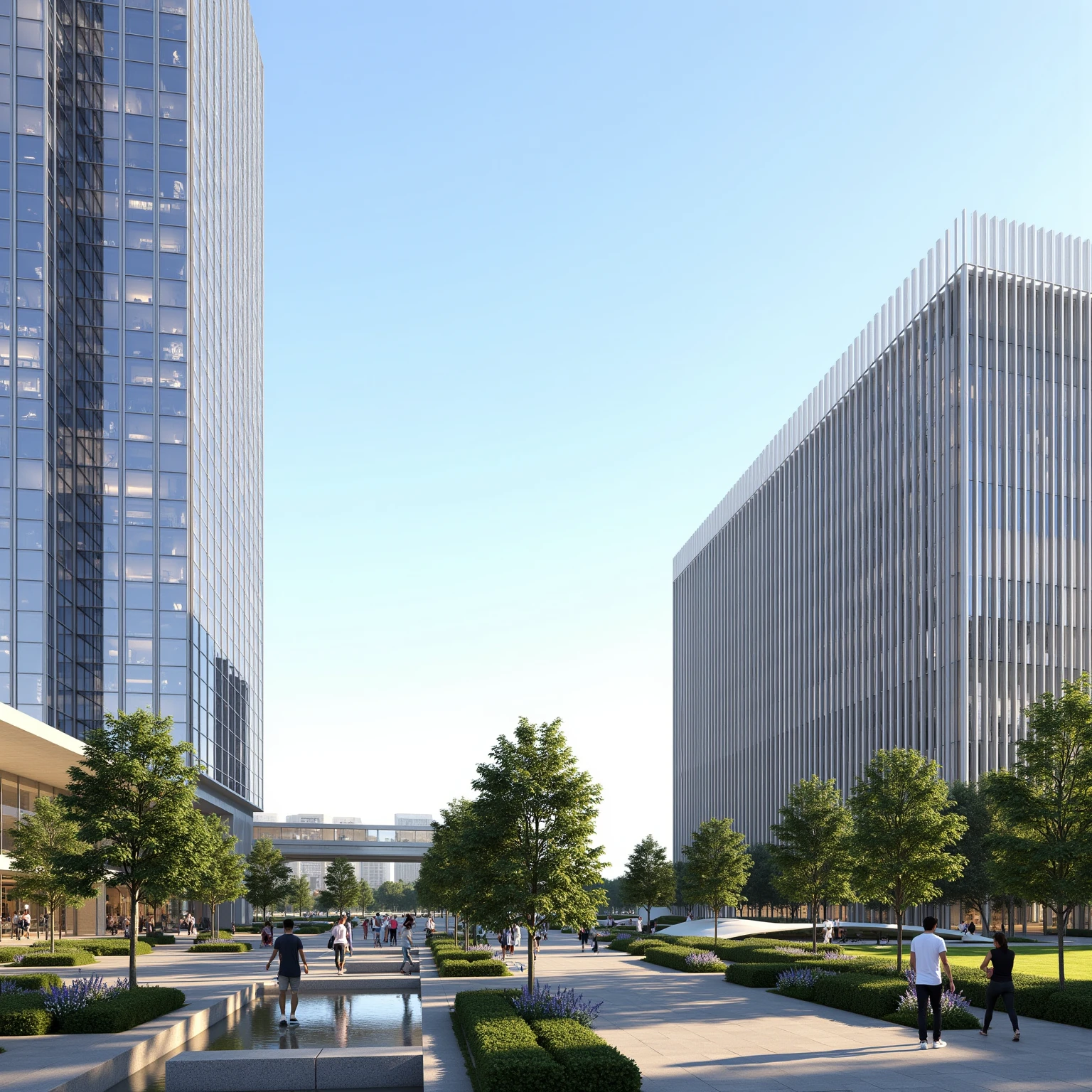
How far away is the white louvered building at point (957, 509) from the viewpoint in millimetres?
75188

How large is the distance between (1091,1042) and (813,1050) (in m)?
4.92

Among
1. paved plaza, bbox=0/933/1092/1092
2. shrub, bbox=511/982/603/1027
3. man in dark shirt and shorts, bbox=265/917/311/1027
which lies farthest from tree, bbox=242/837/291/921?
shrub, bbox=511/982/603/1027

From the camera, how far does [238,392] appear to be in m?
92.9

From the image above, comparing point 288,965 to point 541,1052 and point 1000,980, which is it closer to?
point 541,1052

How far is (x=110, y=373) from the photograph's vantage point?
7244 centimetres

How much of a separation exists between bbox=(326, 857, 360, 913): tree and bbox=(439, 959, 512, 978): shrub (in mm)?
81085

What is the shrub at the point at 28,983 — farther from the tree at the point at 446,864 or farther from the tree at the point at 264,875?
the tree at the point at 264,875

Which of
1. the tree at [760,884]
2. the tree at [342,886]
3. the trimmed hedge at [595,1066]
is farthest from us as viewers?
the tree at [342,886]

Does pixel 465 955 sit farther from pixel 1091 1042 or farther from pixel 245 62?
pixel 245 62

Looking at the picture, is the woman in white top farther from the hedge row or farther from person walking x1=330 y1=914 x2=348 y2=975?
the hedge row

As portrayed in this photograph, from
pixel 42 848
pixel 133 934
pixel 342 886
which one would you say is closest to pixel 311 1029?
pixel 133 934

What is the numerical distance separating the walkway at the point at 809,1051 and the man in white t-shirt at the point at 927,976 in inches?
12.9

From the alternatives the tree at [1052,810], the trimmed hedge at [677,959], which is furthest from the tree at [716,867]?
the tree at [1052,810]

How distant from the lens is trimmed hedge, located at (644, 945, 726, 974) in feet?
119
